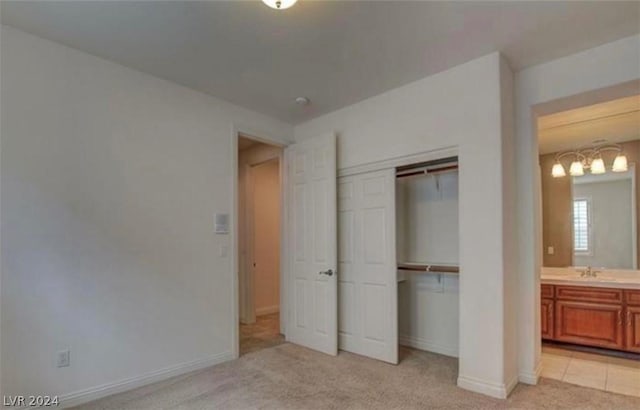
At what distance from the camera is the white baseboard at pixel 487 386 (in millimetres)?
→ 2820

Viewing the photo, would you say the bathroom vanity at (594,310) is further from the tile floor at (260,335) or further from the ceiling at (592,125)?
the tile floor at (260,335)

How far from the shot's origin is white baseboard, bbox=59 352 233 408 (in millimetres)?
2725

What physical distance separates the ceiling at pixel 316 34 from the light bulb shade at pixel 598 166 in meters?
2.15

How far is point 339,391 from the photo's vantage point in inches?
117

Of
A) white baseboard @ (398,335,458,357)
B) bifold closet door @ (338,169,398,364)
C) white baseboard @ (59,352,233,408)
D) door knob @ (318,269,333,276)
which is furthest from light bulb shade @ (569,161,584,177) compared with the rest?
white baseboard @ (59,352,233,408)

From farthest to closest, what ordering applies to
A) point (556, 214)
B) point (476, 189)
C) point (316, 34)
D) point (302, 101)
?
1. point (556, 214)
2. point (302, 101)
3. point (476, 189)
4. point (316, 34)

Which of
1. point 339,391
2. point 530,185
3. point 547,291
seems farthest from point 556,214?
point 339,391

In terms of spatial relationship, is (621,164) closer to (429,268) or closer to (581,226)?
(581,226)

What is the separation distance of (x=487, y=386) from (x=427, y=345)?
44.7 inches

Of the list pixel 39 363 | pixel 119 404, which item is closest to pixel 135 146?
pixel 39 363

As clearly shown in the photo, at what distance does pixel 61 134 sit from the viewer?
2.80 meters

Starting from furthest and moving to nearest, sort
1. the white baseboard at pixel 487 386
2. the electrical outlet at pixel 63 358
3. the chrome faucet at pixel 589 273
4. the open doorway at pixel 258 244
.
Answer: the open doorway at pixel 258 244 < the chrome faucet at pixel 589 273 < the white baseboard at pixel 487 386 < the electrical outlet at pixel 63 358

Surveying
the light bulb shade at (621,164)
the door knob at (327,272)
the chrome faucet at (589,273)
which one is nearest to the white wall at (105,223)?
the door knob at (327,272)

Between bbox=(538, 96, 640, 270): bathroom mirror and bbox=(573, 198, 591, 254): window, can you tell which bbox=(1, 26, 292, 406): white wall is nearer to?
bbox=(538, 96, 640, 270): bathroom mirror
